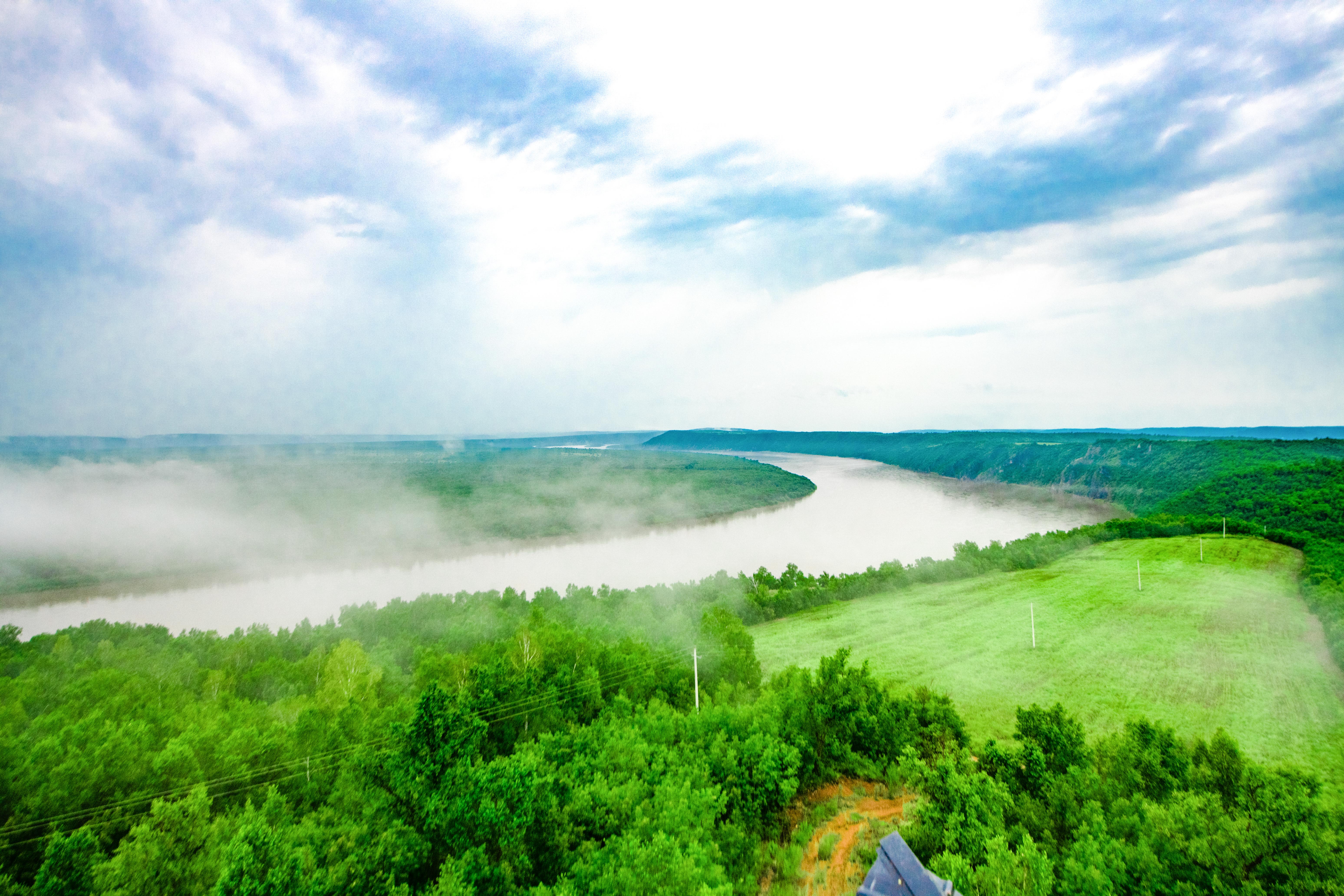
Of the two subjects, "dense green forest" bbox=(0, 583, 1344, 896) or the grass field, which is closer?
"dense green forest" bbox=(0, 583, 1344, 896)

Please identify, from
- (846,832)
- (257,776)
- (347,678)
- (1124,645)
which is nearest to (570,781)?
(846,832)

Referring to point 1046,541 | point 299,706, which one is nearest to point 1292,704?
point 1046,541

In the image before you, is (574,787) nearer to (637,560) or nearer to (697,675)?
(697,675)

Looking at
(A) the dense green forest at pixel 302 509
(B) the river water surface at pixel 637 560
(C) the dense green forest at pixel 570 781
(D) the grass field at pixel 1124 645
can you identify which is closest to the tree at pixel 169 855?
(C) the dense green forest at pixel 570 781

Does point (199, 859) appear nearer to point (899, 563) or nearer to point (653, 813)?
point (653, 813)

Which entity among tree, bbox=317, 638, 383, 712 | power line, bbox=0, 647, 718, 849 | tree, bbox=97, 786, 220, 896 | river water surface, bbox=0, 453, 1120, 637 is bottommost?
river water surface, bbox=0, 453, 1120, 637

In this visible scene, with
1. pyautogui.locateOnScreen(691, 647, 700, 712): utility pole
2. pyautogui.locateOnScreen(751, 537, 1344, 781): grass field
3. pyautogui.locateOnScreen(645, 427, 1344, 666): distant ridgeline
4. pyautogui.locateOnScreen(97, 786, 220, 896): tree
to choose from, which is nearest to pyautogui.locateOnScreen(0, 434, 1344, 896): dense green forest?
pyautogui.locateOnScreen(97, 786, 220, 896): tree

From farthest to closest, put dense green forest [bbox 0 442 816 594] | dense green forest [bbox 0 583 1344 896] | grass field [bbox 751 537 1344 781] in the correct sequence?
dense green forest [bbox 0 442 816 594]
grass field [bbox 751 537 1344 781]
dense green forest [bbox 0 583 1344 896]

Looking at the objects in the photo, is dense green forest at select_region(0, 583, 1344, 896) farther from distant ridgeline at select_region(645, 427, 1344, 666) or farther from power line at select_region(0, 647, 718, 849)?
distant ridgeline at select_region(645, 427, 1344, 666)
